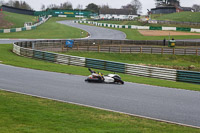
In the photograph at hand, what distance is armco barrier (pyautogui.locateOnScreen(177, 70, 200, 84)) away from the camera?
2073cm

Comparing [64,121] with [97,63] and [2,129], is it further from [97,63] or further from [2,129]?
[97,63]

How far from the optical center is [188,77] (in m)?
21.1

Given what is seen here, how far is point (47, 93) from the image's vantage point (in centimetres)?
1484

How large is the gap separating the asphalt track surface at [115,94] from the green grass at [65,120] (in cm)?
93

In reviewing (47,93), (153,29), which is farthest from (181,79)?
(153,29)

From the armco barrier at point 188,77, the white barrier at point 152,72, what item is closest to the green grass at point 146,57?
the white barrier at point 152,72

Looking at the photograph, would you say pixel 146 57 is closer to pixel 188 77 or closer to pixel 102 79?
pixel 188 77

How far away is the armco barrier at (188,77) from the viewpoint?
20.7 m

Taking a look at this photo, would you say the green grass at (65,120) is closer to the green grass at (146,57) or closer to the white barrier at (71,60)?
the white barrier at (71,60)

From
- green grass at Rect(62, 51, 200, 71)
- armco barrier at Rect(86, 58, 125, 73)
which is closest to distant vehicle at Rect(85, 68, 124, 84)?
armco barrier at Rect(86, 58, 125, 73)

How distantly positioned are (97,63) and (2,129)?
51.4 ft

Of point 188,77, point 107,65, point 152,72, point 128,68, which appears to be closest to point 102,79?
point 128,68

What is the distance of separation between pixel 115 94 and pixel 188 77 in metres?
8.21

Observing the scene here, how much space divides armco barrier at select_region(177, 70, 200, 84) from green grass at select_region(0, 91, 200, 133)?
35.2 ft
